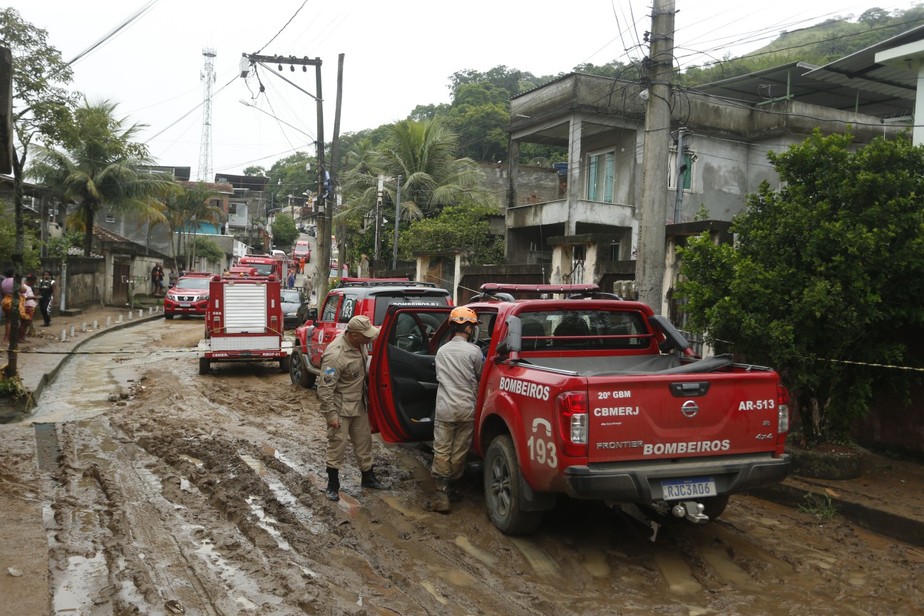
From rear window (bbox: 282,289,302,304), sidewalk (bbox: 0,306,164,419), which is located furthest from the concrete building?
sidewalk (bbox: 0,306,164,419)

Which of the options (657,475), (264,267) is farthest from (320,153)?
(657,475)

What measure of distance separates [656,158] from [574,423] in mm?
5532

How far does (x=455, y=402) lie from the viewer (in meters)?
6.34

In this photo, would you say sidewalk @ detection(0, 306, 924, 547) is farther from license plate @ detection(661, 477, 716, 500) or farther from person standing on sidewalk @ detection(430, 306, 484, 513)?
person standing on sidewalk @ detection(430, 306, 484, 513)

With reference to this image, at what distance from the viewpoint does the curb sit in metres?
6.01

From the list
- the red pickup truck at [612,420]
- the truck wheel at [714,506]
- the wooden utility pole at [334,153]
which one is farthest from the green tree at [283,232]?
the truck wheel at [714,506]

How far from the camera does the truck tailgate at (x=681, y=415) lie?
499 cm

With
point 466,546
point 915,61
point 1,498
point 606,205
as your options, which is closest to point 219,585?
point 466,546

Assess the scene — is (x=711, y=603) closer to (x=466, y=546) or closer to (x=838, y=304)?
(x=466, y=546)

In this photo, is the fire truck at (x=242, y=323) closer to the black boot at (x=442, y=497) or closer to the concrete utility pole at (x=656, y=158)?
the concrete utility pole at (x=656, y=158)

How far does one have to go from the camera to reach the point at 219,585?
482cm

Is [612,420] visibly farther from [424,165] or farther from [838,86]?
[424,165]

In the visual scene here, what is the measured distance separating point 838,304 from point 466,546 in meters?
4.18

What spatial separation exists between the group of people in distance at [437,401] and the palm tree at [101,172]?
27.4 meters
